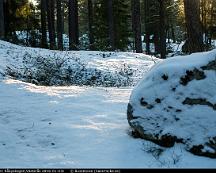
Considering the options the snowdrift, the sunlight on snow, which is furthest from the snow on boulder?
the snowdrift

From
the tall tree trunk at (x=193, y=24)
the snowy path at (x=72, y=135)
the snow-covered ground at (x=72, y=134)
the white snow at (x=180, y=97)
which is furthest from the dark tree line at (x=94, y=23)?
the white snow at (x=180, y=97)

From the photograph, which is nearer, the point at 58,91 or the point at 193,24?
the point at 58,91

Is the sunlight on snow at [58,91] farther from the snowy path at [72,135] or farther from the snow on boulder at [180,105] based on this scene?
the snow on boulder at [180,105]

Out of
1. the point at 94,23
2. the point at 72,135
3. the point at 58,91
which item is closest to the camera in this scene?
the point at 72,135

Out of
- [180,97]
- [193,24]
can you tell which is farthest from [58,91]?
[180,97]

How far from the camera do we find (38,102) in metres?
9.37

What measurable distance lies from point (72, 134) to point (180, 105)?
192cm

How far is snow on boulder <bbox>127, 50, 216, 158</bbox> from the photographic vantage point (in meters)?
6.56

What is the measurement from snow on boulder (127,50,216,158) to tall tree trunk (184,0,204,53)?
3861 millimetres

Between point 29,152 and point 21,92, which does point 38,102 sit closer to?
point 21,92

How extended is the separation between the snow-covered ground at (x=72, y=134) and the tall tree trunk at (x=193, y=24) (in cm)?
226

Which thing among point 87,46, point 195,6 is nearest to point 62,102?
point 195,6

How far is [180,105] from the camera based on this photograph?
271 inches

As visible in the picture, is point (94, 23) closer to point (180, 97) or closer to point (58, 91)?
point (58, 91)
